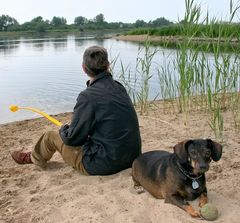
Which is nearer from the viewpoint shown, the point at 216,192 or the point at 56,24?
the point at 216,192

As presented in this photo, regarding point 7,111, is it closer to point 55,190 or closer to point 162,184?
point 55,190

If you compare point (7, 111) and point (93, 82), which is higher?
point (93, 82)

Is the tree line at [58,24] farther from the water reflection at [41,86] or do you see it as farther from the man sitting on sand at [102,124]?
the man sitting on sand at [102,124]

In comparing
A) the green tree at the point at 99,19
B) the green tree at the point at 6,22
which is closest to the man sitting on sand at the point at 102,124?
the green tree at the point at 6,22

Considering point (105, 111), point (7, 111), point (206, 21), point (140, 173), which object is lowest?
point (7, 111)

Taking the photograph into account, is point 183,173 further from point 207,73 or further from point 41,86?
point 41,86

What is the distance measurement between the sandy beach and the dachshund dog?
8 centimetres

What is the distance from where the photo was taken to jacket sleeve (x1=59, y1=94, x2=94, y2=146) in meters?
4.01

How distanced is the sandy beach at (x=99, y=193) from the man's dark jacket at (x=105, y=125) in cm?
25

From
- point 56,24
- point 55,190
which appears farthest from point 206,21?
point 56,24

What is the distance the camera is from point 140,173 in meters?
3.86

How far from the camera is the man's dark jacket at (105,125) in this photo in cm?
401

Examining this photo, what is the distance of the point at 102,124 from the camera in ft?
13.3

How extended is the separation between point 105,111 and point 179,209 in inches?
48.0
